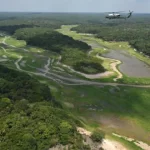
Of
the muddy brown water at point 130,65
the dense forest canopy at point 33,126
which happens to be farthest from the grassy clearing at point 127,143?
the muddy brown water at point 130,65

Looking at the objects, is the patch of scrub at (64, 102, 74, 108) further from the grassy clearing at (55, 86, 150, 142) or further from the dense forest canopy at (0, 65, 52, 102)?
the dense forest canopy at (0, 65, 52, 102)

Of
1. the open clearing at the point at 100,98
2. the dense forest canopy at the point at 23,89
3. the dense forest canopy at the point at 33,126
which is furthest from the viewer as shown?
the dense forest canopy at the point at 23,89

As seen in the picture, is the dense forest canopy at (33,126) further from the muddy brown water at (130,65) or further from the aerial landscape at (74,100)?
the muddy brown water at (130,65)

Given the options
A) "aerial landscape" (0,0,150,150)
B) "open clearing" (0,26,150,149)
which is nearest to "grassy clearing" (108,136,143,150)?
"aerial landscape" (0,0,150,150)

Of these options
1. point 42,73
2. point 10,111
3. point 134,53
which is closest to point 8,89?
point 10,111

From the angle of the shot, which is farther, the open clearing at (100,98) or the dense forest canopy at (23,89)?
the dense forest canopy at (23,89)

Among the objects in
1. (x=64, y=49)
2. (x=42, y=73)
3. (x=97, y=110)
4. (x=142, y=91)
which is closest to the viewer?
(x=97, y=110)

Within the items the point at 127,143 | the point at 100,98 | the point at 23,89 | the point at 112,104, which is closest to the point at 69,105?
the point at 100,98

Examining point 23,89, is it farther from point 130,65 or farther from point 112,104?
point 130,65

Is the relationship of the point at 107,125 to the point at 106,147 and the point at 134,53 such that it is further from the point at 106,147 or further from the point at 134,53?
the point at 134,53
